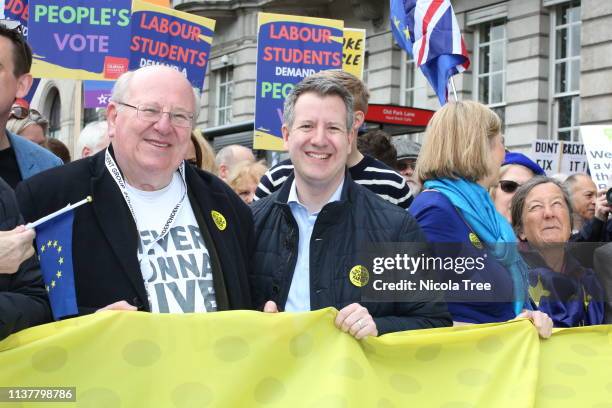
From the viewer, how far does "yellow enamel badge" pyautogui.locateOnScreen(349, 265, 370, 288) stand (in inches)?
121

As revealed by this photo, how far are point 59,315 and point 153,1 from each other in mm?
6941

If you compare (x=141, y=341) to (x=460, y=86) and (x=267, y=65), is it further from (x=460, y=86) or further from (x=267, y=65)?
(x=460, y=86)

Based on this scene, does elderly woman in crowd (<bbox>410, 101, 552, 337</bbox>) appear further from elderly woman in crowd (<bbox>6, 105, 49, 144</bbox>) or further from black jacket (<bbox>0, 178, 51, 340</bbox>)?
elderly woman in crowd (<bbox>6, 105, 49, 144</bbox>)

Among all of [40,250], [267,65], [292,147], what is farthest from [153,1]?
[40,250]

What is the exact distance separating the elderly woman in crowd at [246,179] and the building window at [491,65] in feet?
37.6

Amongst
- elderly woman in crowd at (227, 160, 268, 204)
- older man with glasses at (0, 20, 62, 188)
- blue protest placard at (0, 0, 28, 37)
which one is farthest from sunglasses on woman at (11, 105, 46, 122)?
blue protest placard at (0, 0, 28, 37)

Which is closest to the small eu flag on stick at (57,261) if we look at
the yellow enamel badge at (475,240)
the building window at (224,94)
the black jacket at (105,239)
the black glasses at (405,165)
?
the black jacket at (105,239)

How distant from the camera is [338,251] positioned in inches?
124

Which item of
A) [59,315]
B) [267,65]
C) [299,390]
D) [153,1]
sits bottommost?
[299,390]

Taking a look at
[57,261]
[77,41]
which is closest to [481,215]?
[57,261]

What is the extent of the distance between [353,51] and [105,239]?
301 inches

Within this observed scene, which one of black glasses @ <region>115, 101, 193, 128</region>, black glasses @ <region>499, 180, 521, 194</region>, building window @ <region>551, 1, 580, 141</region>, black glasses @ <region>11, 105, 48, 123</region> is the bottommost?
black glasses @ <region>499, 180, 521, 194</region>

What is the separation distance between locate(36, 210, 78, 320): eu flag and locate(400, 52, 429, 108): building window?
16.7 meters

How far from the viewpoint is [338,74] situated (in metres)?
4.37
